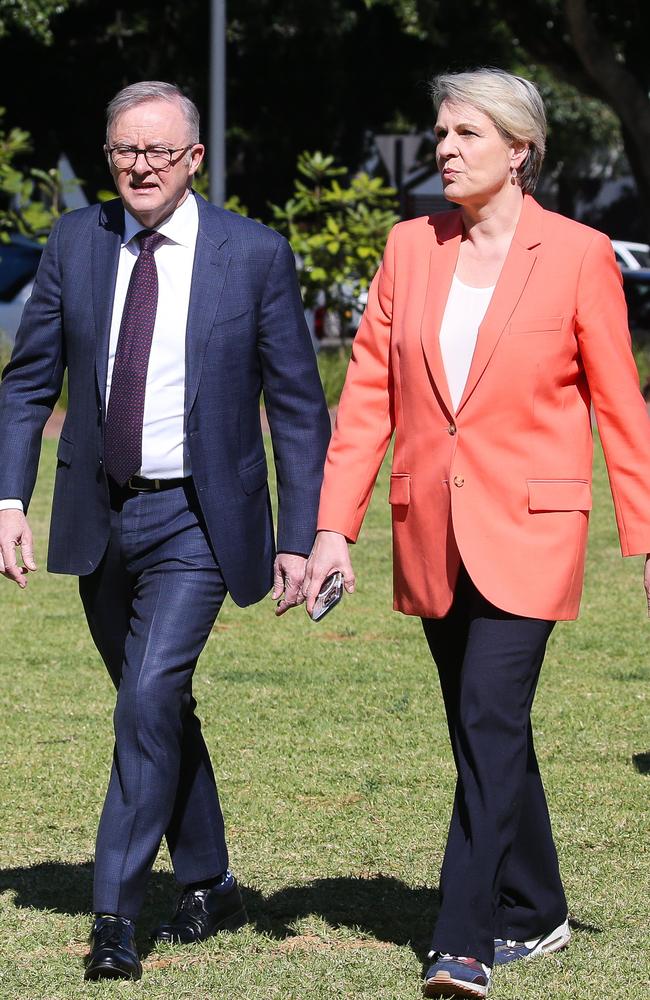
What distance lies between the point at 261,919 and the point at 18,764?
1.96m

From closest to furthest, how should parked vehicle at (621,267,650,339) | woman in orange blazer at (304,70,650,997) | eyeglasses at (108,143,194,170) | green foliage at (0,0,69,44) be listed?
woman in orange blazer at (304,70,650,997) < eyeglasses at (108,143,194,170) < green foliage at (0,0,69,44) < parked vehicle at (621,267,650,339)

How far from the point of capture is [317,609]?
13.5ft

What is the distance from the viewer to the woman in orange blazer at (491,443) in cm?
A: 401

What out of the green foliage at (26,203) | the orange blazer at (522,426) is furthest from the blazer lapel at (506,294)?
the green foliage at (26,203)

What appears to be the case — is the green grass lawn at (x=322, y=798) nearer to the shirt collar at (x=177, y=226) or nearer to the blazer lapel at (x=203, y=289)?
the blazer lapel at (x=203, y=289)

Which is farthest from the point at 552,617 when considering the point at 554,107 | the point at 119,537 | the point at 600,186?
the point at 600,186

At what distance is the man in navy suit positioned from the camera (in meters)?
4.21

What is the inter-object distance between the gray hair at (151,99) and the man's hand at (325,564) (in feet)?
3.46

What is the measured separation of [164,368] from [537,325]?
93 centimetres

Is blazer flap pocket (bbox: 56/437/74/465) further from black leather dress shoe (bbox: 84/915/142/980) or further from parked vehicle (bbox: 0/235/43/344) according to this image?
parked vehicle (bbox: 0/235/43/344)

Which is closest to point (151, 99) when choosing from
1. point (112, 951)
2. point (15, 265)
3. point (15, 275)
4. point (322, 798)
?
point (112, 951)

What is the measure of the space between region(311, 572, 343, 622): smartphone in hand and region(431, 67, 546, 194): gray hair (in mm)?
1066

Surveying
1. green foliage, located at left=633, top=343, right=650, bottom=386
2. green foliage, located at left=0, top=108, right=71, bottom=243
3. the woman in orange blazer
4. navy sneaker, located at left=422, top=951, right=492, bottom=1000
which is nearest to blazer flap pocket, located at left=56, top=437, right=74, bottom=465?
the woman in orange blazer

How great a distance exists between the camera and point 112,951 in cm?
409
